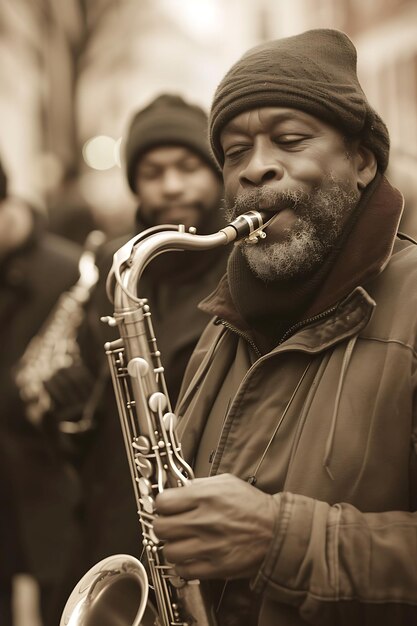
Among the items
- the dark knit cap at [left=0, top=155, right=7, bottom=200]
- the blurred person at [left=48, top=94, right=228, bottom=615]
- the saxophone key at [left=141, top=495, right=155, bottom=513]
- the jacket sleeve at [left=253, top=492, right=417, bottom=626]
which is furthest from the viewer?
the dark knit cap at [left=0, top=155, right=7, bottom=200]

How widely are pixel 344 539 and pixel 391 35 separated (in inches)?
210

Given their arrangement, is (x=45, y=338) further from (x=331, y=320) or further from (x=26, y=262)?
(x=331, y=320)

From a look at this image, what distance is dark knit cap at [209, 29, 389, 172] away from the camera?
2689mm

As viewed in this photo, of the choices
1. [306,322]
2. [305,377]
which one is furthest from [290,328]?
[305,377]

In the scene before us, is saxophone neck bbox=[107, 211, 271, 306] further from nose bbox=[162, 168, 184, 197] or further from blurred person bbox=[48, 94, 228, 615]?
nose bbox=[162, 168, 184, 197]

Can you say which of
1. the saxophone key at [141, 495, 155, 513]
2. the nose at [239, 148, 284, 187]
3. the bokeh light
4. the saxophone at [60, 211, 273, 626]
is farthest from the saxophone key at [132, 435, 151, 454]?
the bokeh light

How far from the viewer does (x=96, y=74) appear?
10352 millimetres

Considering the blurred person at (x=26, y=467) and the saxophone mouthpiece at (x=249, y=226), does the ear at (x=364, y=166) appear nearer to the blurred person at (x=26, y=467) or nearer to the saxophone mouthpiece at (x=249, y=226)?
the saxophone mouthpiece at (x=249, y=226)

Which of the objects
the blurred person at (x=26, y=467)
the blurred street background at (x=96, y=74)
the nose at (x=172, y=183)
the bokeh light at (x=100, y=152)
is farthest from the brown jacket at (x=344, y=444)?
the bokeh light at (x=100, y=152)

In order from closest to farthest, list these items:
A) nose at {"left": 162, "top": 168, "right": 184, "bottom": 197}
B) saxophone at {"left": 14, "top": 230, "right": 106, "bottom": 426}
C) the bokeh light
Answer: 1. nose at {"left": 162, "top": 168, "right": 184, "bottom": 197}
2. saxophone at {"left": 14, "top": 230, "right": 106, "bottom": 426}
3. the bokeh light

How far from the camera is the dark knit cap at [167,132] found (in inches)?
180

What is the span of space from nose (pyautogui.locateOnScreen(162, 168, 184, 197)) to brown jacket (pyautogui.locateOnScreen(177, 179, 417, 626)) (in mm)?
1778

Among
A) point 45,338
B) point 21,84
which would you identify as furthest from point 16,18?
point 45,338

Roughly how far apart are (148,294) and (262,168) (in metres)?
1.84
